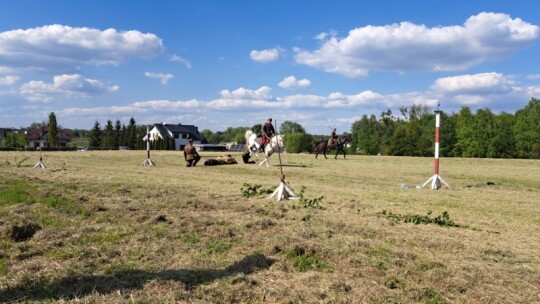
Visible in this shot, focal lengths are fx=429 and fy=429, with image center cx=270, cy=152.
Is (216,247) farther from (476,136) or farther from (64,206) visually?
(476,136)

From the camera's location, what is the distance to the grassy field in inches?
171

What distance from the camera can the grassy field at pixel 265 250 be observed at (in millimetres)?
4336

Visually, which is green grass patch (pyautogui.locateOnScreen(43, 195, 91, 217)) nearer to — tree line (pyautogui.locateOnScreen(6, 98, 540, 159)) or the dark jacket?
the dark jacket

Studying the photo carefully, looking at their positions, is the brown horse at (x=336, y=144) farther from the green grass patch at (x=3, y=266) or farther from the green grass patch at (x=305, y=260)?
the green grass patch at (x=3, y=266)

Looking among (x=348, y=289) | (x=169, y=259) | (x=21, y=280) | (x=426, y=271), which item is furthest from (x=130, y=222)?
(x=426, y=271)

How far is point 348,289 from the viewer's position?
174 inches

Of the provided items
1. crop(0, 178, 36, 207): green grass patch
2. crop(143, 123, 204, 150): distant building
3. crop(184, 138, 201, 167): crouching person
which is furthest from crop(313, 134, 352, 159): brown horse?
crop(143, 123, 204, 150): distant building

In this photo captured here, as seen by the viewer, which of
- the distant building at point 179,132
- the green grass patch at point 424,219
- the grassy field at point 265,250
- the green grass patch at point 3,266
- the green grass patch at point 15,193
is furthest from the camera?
the distant building at point 179,132

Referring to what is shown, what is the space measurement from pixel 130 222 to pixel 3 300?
3524mm

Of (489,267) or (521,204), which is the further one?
(521,204)

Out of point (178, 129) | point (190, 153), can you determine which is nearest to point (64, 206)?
point (190, 153)

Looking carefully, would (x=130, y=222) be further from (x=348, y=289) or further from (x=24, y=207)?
(x=348, y=289)

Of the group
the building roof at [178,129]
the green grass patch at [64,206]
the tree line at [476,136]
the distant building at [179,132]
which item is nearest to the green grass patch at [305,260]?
the green grass patch at [64,206]

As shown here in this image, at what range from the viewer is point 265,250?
5.72 m
